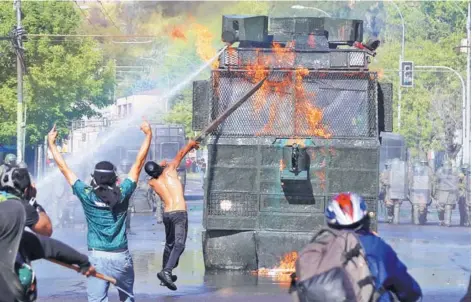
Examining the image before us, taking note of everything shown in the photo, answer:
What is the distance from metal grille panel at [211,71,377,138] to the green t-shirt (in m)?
5.53

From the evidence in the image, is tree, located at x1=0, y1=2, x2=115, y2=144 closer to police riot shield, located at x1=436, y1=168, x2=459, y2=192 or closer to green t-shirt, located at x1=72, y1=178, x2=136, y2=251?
police riot shield, located at x1=436, y1=168, x2=459, y2=192

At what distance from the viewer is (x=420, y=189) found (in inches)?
1118

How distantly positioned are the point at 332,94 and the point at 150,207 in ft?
64.3

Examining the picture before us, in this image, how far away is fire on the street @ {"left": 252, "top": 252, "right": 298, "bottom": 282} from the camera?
14898 millimetres

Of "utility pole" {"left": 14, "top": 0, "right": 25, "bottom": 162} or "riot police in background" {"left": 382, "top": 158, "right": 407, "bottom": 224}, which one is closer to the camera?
"riot police in background" {"left": 382, "top": 158, "right": 407, "bottom": 224}

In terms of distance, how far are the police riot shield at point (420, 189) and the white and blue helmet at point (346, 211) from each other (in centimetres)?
2231

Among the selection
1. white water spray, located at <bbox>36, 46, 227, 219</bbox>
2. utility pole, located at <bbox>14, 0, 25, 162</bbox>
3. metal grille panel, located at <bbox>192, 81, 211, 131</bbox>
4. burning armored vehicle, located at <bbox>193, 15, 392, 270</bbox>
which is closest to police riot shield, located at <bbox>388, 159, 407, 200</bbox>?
white water spray, located at <bbox>36, 46, 227, 219</bbox>

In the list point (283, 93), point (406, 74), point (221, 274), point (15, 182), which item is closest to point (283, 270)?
point (221, 274)

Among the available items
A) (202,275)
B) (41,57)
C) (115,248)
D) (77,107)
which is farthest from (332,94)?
(77,107)

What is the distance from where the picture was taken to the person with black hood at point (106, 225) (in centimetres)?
909

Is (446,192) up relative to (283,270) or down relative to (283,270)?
up

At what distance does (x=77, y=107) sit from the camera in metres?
52.8

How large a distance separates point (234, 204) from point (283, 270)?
1044mm

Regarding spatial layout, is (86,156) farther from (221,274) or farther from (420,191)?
(221,274)
